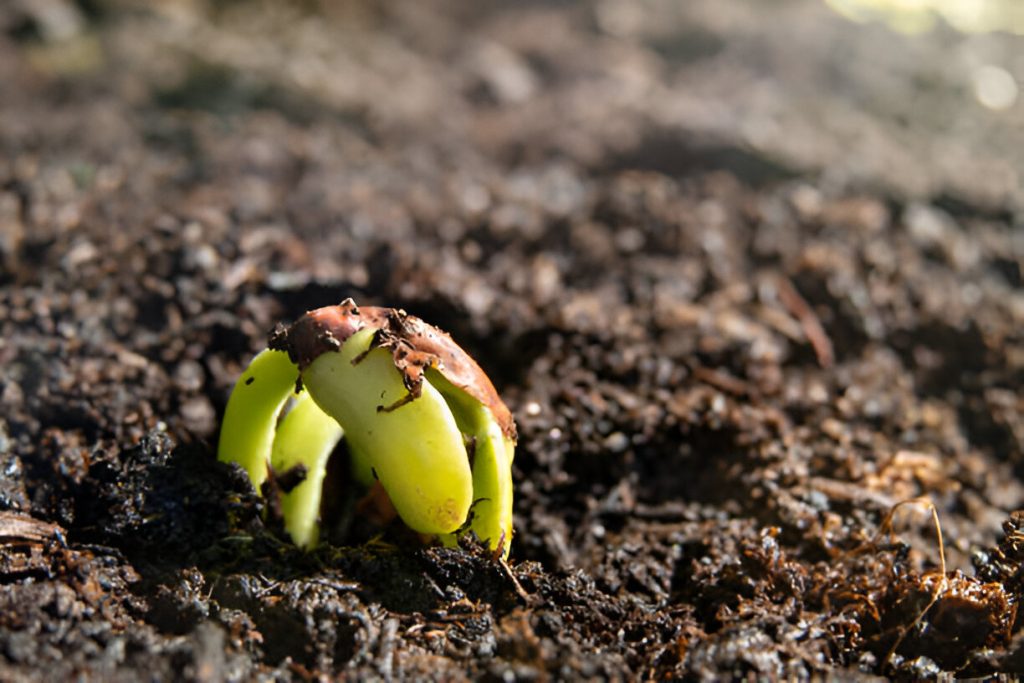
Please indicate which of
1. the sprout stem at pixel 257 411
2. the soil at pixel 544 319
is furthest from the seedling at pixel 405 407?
the soil at pixel 544 319

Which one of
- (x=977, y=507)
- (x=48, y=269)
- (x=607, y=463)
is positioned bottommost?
(x=48, y=269)

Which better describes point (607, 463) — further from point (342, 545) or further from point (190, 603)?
point (190, 603)

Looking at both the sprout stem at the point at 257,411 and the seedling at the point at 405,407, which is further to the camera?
the sprout stem at the point at 257,411

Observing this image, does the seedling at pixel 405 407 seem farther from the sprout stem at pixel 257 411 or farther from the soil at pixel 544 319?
the soil at pixel 544 319

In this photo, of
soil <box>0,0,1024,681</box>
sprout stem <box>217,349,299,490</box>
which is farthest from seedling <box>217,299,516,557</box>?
soil <box>0,0,1024,681</box>

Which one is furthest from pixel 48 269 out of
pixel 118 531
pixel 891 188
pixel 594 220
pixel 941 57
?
pixel 941 57
